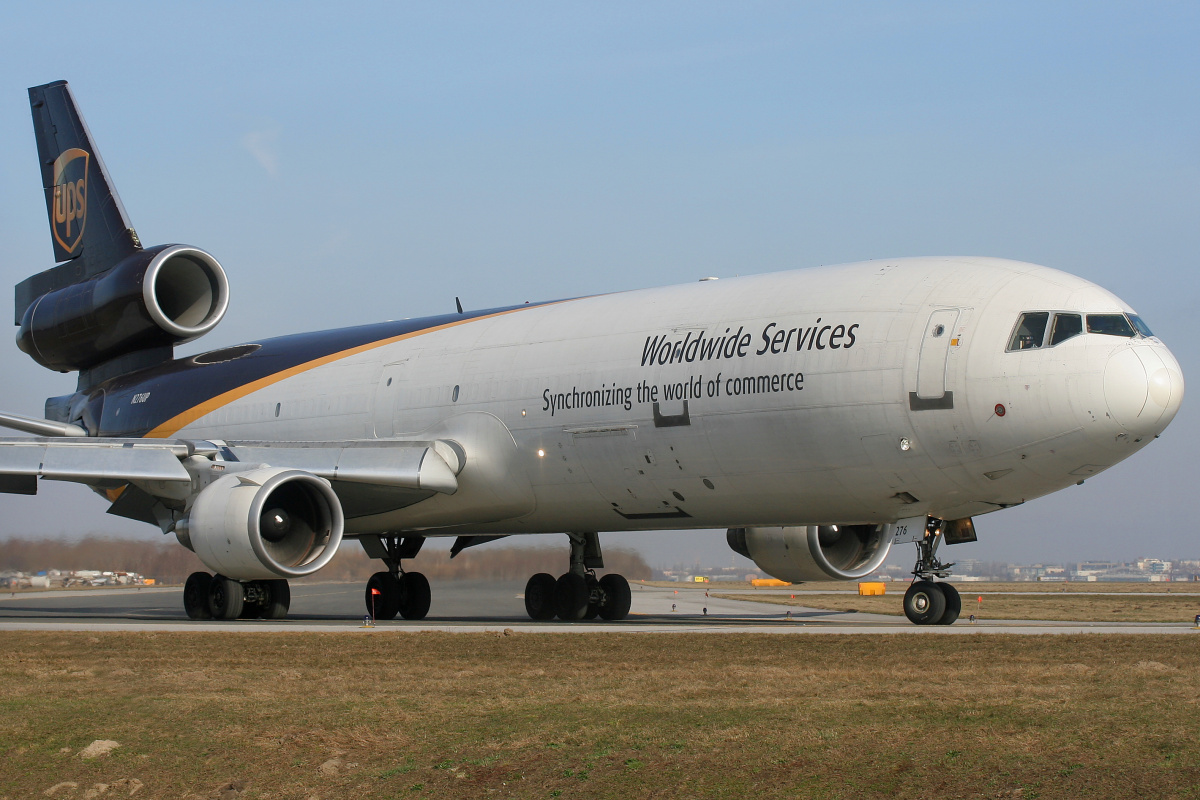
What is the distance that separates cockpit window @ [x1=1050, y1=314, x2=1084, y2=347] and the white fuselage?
0.11 metres

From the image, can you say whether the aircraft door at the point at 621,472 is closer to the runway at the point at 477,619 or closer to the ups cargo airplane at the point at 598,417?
the ups cargo airplane at the point at 598,417

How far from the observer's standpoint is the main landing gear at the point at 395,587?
2198 centimetres

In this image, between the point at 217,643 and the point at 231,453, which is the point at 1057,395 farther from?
the point at 231,453

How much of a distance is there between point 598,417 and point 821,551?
4358 millimetres

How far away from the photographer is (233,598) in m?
18.9

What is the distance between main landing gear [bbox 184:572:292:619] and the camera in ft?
62.0

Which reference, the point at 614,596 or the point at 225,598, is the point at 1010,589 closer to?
the point at 614,596

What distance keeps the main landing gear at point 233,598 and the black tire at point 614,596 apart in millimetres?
5260

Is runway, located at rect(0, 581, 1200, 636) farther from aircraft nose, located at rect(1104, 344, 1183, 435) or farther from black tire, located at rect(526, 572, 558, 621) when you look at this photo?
aircraft nose, located at rect(1104, 344, 1183, 435)

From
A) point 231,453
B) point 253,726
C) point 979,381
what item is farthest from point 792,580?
point 253,726

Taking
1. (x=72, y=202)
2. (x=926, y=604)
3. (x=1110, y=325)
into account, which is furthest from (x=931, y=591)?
(x=72, y=202)

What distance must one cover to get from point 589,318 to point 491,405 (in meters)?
2.00

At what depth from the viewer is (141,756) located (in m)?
7.84

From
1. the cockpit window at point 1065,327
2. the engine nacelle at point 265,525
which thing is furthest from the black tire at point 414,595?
the cockpit window at point 1065,327
